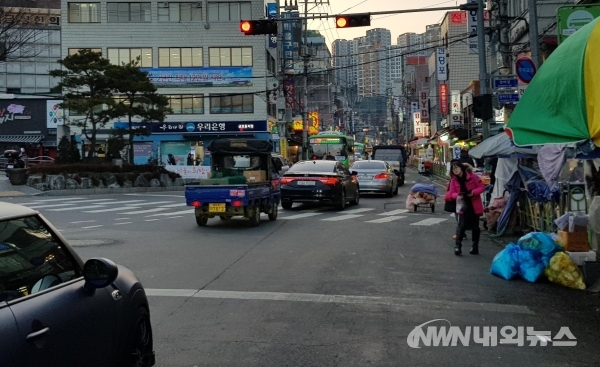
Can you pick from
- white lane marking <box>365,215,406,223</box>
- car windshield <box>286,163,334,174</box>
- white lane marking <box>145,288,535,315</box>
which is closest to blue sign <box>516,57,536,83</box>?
white lane marking <box>365,215,406,223</box>

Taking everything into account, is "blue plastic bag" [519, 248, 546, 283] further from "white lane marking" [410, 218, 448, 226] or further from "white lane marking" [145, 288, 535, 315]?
"white lane marking" [410, 218, 448, 226]

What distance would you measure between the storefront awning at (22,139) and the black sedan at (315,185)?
150ft

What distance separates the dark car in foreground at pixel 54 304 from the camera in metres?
3.25

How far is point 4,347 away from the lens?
3.01m

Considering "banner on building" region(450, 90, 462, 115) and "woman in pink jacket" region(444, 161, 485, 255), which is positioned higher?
"banner on building" region(450, 90, 462, 115)

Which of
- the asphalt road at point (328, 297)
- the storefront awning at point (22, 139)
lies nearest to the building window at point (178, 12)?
the storefront awning at point (22, 139)

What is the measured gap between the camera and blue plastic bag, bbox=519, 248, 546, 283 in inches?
376

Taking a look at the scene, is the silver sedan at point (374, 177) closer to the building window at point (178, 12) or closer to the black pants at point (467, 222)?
the black pants at point (467, 222)

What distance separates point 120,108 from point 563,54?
102 ft

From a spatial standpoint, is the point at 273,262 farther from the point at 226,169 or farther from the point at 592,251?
the point at 226,169

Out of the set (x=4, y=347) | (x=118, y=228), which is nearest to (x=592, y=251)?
(x=4, y=347)

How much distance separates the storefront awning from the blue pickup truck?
4718 centimetres

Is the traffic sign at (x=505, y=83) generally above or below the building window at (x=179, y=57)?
below
